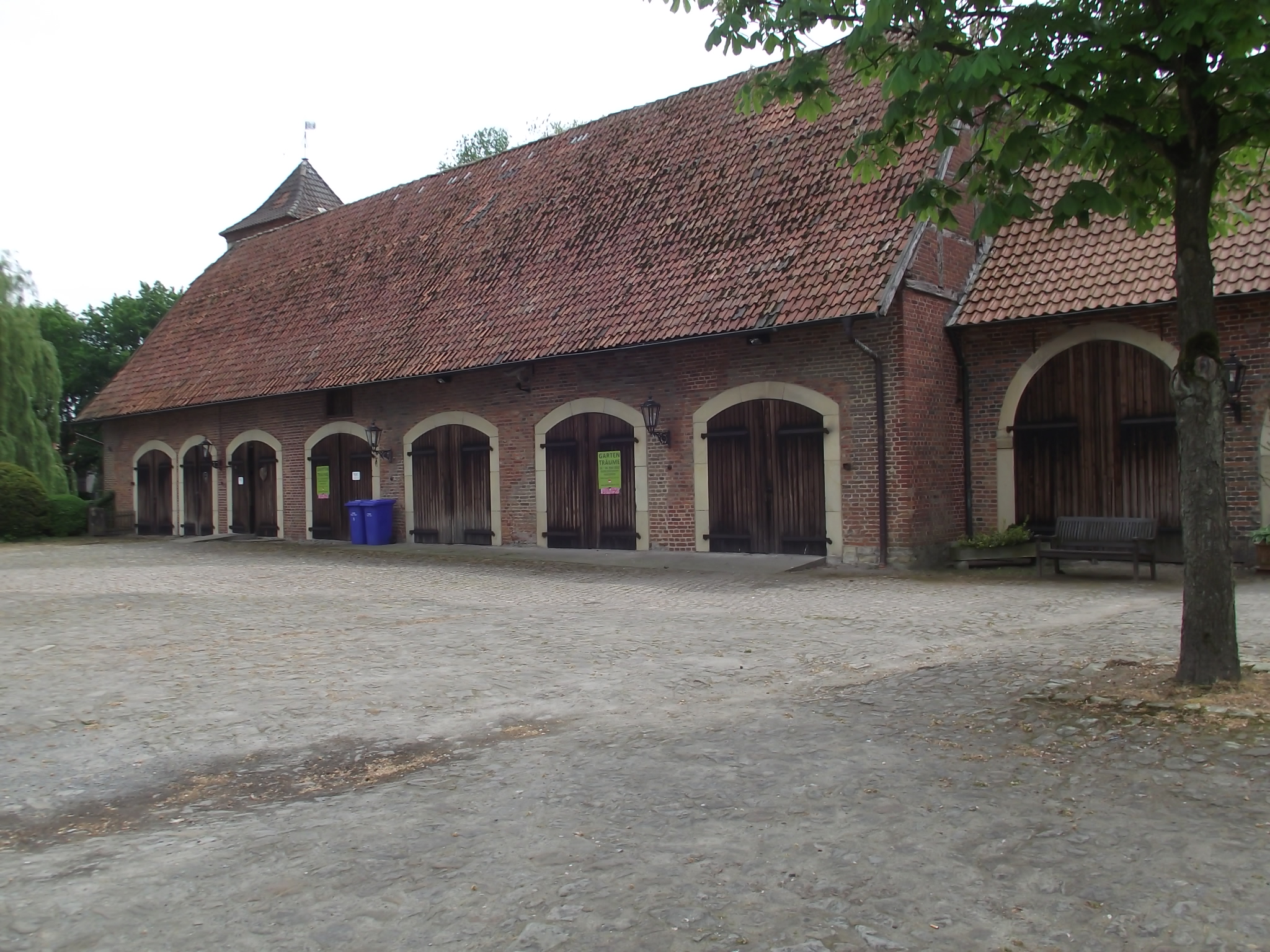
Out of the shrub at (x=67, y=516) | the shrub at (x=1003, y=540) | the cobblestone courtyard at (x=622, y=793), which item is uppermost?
the shrub at (x=67, y=516)

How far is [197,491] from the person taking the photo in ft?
83.3

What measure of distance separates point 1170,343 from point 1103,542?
8.90 feet

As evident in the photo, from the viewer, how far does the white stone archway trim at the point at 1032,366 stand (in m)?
13.0

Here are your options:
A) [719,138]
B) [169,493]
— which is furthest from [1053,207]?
[169,493]

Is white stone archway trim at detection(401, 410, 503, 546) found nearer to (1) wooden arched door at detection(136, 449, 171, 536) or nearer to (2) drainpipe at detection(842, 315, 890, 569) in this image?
(2) drainpipe at detection(842, 315, 890, 569)

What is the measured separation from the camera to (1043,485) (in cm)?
1411

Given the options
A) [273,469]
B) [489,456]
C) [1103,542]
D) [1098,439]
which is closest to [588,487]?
[489,456]

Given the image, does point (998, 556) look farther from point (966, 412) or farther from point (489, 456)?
point (489, 456)

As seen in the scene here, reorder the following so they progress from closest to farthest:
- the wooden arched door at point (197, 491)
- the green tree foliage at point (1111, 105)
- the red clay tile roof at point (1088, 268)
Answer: the green tree foliage at point (1111, 105)
the red clay tile roof at point (1088, 268)
the wooden arched door at point (197, 491)

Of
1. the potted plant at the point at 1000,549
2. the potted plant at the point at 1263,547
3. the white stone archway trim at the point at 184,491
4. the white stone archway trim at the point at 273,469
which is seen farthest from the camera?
the white stone archway trim at the point at 184,491

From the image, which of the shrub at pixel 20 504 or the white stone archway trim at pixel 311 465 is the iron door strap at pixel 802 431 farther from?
the shrub at pixel 20 504

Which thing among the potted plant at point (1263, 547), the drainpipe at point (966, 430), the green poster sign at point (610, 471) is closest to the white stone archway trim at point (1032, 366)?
the drainpipe at point (966, 430)

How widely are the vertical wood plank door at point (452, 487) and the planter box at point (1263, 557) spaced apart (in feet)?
39.2

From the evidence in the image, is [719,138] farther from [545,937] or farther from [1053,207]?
[545,937]
